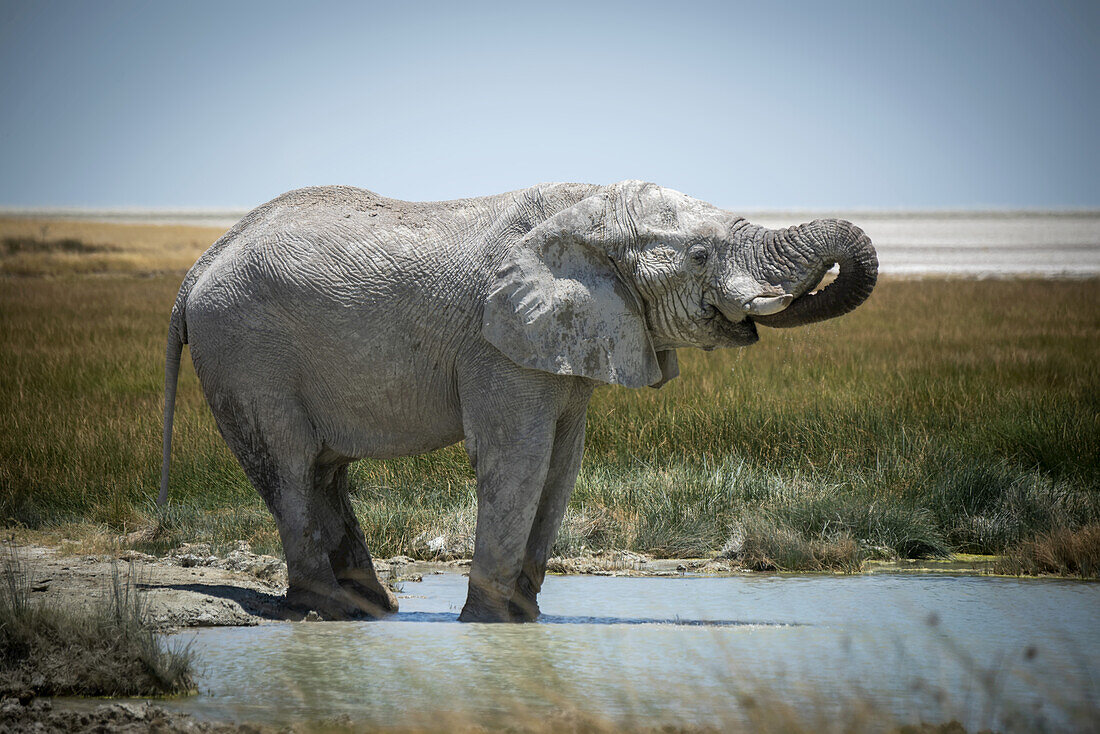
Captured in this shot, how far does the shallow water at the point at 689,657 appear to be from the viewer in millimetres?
5336

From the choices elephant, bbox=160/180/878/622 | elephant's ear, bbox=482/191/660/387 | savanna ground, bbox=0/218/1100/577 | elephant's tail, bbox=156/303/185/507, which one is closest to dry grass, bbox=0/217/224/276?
savanna ground, bbox=0/218/1100/577

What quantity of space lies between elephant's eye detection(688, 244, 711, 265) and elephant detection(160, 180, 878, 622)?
2 centimetres

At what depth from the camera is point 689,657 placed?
20.1 ft

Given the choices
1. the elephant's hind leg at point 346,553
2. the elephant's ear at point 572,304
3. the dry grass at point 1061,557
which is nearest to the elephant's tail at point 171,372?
the elephant's hind leg at point 346,553

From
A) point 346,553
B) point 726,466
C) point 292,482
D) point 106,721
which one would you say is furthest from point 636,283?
point 726,466

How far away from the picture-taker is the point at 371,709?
5277mm

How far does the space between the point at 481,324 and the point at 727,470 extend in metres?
4.49

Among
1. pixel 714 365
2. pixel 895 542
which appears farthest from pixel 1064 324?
pixel 895 542

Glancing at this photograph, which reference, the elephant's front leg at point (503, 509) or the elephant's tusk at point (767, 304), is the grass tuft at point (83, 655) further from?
the elephant's tusk at point (767, 304)

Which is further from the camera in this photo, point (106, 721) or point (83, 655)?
point (83, 655)

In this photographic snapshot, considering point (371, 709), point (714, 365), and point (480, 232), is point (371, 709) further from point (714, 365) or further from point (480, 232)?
point (714, 365)

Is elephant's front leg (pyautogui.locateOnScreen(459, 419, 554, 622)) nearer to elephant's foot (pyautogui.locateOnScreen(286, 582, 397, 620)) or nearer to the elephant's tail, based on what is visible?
elephant's foot (pyautogui.locateOnScreen(286, 582, 397, 620))

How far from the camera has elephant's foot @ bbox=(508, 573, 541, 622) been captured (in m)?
7.07

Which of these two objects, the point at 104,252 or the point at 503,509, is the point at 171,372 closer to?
the point at 503,509
